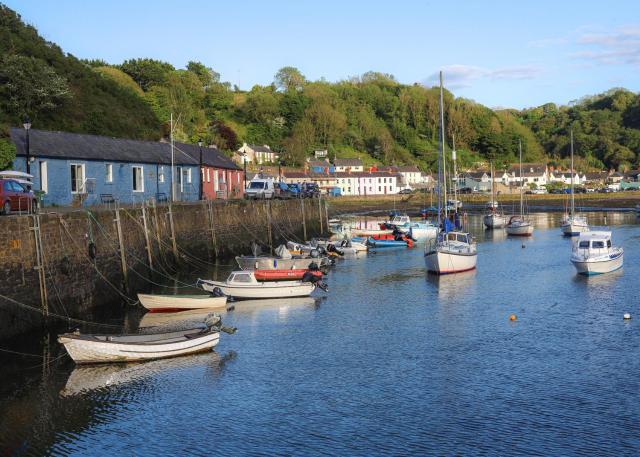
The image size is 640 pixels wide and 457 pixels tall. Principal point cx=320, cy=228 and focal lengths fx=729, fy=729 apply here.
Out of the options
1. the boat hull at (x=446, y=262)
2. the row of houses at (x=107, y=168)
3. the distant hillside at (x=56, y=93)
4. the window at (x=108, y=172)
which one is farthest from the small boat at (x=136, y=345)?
the distant hillside at (x=56, y=93)

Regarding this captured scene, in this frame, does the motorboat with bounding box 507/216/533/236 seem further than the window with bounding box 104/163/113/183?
Yes

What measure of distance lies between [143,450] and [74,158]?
31.3 metres

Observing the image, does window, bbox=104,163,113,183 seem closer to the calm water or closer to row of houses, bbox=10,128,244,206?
row of houses, bbox=10,128,244,206

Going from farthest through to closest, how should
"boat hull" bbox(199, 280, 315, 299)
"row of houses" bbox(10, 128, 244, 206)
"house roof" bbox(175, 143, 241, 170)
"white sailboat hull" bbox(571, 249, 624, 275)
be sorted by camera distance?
"house roof" bbox(175, 143, 241, 170), "white sailboat hull" bbox(571, 249, 624, 275), "row of houses" bbox(10, 128, 244, 206), "boat hull" bbox(199, 280, 315, 299)

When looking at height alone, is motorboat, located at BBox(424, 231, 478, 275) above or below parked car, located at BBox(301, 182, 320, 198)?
below

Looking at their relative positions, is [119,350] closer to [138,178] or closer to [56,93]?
[138,178]

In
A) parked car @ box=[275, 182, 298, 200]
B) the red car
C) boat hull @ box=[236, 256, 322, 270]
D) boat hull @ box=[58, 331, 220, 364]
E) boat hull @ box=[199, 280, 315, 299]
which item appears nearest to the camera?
boat hull @ box=[58, 331, 220, 364]

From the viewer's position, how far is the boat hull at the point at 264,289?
40062 millimetres

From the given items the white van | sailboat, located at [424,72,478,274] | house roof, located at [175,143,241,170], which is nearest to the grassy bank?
the white van

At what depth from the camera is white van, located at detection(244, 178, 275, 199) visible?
7419cm

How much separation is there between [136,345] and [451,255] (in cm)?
2811

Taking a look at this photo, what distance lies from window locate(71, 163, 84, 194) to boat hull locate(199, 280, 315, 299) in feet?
42.1

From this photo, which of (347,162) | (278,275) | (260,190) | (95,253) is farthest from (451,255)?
(347,162)

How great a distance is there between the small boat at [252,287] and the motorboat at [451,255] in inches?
470
